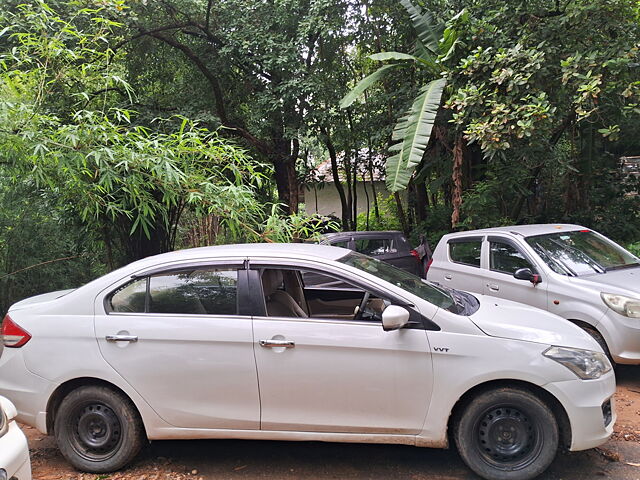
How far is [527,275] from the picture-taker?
5.56 meters

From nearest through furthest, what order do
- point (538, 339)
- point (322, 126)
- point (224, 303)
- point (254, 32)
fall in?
1. point (538, 339)
2. point (224, 303)
3. point (254, 32)
4. point (322, 126)

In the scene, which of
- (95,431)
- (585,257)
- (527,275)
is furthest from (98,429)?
(585,257)

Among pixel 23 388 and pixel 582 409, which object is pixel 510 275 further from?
pixel 23 388

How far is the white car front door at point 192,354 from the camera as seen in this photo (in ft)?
11.5

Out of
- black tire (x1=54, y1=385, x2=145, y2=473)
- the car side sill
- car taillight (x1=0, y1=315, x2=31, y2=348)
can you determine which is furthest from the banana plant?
car taillight (x1=0, y1=315, x2=31, y2=348)

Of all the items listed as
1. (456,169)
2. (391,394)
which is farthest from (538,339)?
(456,169)

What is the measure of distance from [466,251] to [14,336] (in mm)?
5539

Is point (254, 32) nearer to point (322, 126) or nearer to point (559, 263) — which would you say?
point (322, 126)

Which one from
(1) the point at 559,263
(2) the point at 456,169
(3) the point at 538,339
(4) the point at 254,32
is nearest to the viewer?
(3) the point at 538,339

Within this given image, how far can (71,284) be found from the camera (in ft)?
33.2

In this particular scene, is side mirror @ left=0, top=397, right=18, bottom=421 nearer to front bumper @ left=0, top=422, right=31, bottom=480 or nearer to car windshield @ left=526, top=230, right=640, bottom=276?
front bumper @ left=0, top=422, right=31, bottom=480

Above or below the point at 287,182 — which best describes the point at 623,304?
below

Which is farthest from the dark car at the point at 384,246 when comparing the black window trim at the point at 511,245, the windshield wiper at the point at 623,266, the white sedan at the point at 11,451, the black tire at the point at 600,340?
the white sedan at the point at 11,451

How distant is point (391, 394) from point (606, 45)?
7.16 meters
